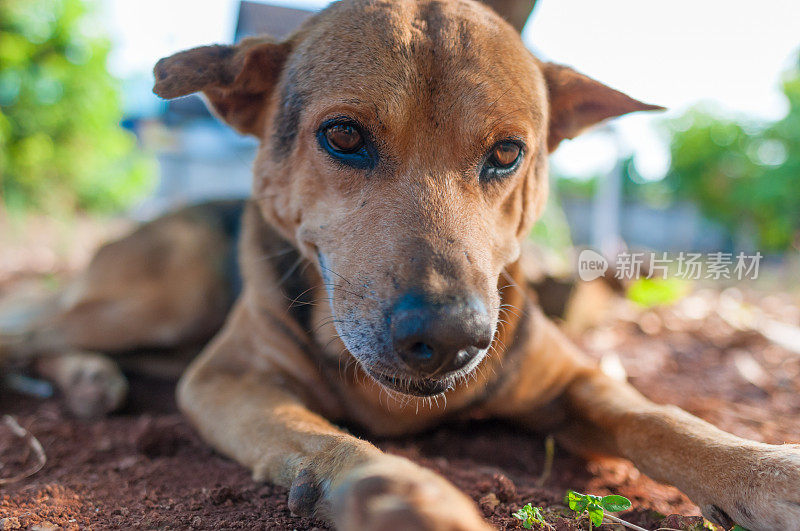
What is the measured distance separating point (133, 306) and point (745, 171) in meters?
17.7

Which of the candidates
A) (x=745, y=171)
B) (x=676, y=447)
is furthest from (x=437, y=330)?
(x=745, y=171)

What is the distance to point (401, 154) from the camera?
197cm

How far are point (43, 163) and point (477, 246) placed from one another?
10684 millimetres

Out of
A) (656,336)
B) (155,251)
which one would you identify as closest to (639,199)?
(656,336)

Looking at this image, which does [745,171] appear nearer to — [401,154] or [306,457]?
[401,154]

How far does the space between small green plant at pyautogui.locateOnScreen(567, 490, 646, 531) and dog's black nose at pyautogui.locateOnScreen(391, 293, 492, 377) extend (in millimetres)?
494

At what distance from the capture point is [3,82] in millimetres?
9555

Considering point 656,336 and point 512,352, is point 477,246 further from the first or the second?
point 656,336

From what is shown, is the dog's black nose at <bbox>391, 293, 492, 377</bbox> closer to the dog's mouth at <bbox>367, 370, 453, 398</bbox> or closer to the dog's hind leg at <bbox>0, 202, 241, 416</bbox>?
the dog's mouth at <bbox>367, 370, 453, 398</bbox>

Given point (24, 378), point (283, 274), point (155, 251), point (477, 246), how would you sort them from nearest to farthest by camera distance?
point (477, 246) → point (283, 274) → point (24, 378) → point (155, 251)

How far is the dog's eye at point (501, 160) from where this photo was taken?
2098 millimetres

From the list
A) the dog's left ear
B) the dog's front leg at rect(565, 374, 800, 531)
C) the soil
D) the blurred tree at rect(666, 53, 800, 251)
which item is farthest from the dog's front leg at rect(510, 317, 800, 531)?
the blurred tree at rect(666, 53, 800, 251)

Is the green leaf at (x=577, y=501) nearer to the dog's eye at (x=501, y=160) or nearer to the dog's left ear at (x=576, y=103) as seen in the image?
the dog's eye at (x=501, y=160)

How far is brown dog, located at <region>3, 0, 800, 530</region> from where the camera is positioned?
5.17 ft
